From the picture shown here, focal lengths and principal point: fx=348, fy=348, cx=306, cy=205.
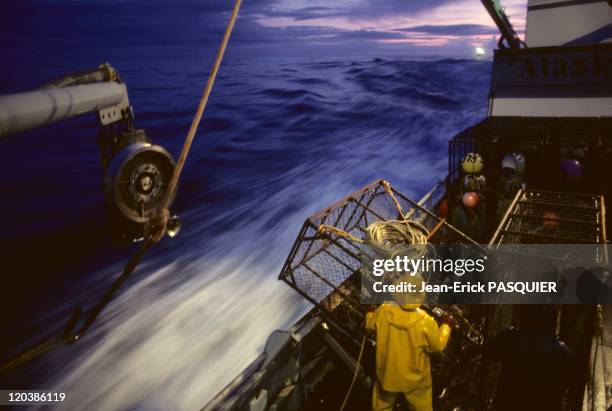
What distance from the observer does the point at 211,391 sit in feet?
31.1

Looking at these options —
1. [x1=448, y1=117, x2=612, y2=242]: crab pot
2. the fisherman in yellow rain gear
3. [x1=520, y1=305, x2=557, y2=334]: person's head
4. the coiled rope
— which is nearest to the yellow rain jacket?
the fisherman in yellow rain gear

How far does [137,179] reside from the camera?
11.7 feet

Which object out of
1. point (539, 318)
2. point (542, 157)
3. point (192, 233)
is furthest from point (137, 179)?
point (192, 233)

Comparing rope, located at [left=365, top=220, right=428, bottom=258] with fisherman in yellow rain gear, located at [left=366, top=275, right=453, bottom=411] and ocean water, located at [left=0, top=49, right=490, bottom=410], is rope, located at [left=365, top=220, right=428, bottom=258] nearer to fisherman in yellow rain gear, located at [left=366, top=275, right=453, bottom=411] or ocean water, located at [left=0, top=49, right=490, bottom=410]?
fisherman in yellow rain gear, located at [left=366, top=275, right=453, bottom=411]

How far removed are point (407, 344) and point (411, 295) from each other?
0.64 meters

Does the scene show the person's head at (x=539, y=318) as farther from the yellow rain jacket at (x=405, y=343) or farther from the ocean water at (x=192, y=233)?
the ocean water at (x=192, y=233)

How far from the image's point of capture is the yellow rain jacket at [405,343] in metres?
3.90

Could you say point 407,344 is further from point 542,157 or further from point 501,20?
point 501,20

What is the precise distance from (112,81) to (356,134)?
116 ft

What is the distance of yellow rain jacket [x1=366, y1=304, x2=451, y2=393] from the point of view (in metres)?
3.90

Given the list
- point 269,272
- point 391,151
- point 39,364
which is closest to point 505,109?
point 269,272

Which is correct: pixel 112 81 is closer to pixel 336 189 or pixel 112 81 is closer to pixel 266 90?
pixel 336 189

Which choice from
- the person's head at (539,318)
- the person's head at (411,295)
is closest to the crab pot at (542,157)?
the person's head at (539,318)

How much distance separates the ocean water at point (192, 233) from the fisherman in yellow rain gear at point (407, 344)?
7006 mm
